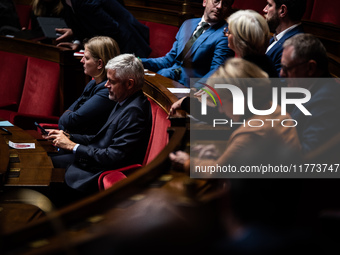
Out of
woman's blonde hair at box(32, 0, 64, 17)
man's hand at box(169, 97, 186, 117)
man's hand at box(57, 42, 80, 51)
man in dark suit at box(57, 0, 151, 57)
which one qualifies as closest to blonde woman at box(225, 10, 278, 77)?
man's hand at box(169, 97, 186, 117)

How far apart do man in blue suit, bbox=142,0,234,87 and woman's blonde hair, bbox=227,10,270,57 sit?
0.48 meters

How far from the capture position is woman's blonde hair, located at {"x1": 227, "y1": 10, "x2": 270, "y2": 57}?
1587mm

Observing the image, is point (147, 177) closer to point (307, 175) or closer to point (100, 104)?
point (307, 175)

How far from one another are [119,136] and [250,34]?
700 millimetres

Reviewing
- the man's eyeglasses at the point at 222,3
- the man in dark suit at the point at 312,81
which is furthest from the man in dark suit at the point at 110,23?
the man in dark suit at the point at 312,81

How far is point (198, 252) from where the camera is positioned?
0.83 metres

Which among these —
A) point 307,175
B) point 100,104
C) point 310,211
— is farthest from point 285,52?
point 100,104

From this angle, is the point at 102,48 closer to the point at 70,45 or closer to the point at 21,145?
the point at 21,145

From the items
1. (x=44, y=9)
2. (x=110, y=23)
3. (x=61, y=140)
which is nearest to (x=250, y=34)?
(x=61, y=140)

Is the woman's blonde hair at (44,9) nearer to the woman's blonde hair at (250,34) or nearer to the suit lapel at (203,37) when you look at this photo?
the suit lapel at (203,37)

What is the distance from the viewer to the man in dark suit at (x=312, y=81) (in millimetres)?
1250

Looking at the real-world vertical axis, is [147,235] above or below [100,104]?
above

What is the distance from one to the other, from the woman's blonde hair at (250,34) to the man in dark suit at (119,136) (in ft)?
1.89

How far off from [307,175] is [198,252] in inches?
14.4
